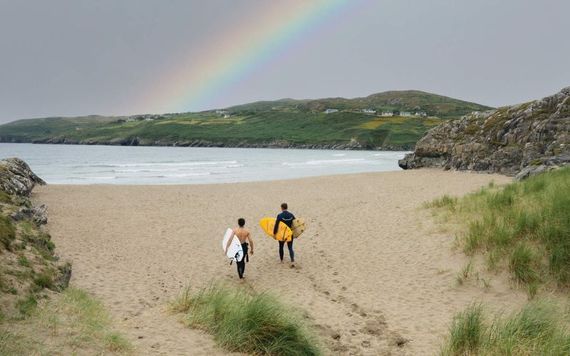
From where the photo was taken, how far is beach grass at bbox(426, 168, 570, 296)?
10.5m

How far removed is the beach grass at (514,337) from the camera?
632 centimetres

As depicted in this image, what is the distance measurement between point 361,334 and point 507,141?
115ft

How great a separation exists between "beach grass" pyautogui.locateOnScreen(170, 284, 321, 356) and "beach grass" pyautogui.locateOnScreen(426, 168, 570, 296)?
608 cm

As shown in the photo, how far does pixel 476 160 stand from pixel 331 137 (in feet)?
331

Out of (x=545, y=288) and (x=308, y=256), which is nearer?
(x=545, y=288)

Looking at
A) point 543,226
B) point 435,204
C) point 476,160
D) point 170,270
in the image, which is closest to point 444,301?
point 543,226

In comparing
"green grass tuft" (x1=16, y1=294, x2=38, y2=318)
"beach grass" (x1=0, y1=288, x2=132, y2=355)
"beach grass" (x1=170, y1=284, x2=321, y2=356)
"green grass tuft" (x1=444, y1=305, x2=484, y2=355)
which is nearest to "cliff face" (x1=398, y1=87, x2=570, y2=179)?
"green grass tuft" (x1=444, y1=305, x2=484, y2=355)

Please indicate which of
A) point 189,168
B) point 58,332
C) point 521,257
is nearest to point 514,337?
point 521,257

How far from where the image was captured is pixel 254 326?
23.9ft

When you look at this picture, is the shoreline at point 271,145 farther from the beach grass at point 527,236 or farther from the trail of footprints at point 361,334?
the trail of footprints at point 361,334

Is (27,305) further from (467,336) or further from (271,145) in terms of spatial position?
(271,145)

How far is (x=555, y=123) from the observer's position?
3366cm

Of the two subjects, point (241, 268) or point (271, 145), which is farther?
point (271, 145)

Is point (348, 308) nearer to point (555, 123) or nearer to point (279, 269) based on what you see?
point (279, 269)
